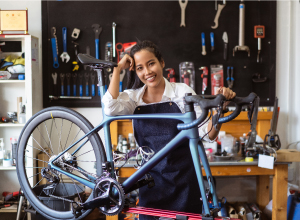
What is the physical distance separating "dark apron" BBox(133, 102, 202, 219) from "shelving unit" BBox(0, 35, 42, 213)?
5.57 feet

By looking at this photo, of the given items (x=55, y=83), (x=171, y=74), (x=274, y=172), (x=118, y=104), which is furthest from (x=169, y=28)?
(x=118, y=104)

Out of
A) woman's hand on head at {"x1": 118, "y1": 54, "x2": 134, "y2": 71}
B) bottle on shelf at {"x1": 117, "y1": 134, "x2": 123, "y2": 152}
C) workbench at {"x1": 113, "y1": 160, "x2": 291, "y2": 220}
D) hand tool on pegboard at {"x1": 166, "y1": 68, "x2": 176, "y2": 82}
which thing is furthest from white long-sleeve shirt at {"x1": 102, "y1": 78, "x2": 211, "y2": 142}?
hand tool on pegboard at {"x1": 166, "y1": 68, "x2": 176, "y2": 82}

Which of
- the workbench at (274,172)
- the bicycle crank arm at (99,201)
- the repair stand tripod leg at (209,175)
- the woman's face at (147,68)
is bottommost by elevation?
the workbench at (274,172)

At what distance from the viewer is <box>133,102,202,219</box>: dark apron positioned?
132cm

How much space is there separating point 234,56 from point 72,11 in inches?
64.8

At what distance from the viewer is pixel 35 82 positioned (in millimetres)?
2834

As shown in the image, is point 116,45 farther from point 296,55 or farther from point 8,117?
point 296,55

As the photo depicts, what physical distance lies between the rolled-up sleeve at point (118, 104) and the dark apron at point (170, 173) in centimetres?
9

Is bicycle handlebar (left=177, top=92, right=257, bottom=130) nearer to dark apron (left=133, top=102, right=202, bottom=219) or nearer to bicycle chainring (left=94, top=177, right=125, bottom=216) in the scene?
dark apron (left=133, top=102, right=202, bottom=219)

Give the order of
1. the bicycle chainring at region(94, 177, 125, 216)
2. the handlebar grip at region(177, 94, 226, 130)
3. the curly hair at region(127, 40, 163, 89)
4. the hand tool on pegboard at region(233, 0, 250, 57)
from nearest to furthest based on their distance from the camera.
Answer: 1. the handlebar grip at region(177, 94, 226, 130)
2. the bicycle chainring at region(94, 177, 125, 216)
3. the curly hair at region(127, 40, 163, 89)
4. the hand tool on pegboard at region(233, 0, 250, 57)

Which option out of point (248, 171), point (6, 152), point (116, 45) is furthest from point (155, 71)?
point (6, 152)

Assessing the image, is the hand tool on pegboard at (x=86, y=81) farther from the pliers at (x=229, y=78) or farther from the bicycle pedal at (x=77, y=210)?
the bicycle pedal at (x=77, y=210)

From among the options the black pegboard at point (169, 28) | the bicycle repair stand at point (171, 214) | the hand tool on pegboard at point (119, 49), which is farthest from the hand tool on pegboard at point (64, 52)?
the bicycle repair stand at point (171, 214)

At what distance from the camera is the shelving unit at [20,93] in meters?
2.65
